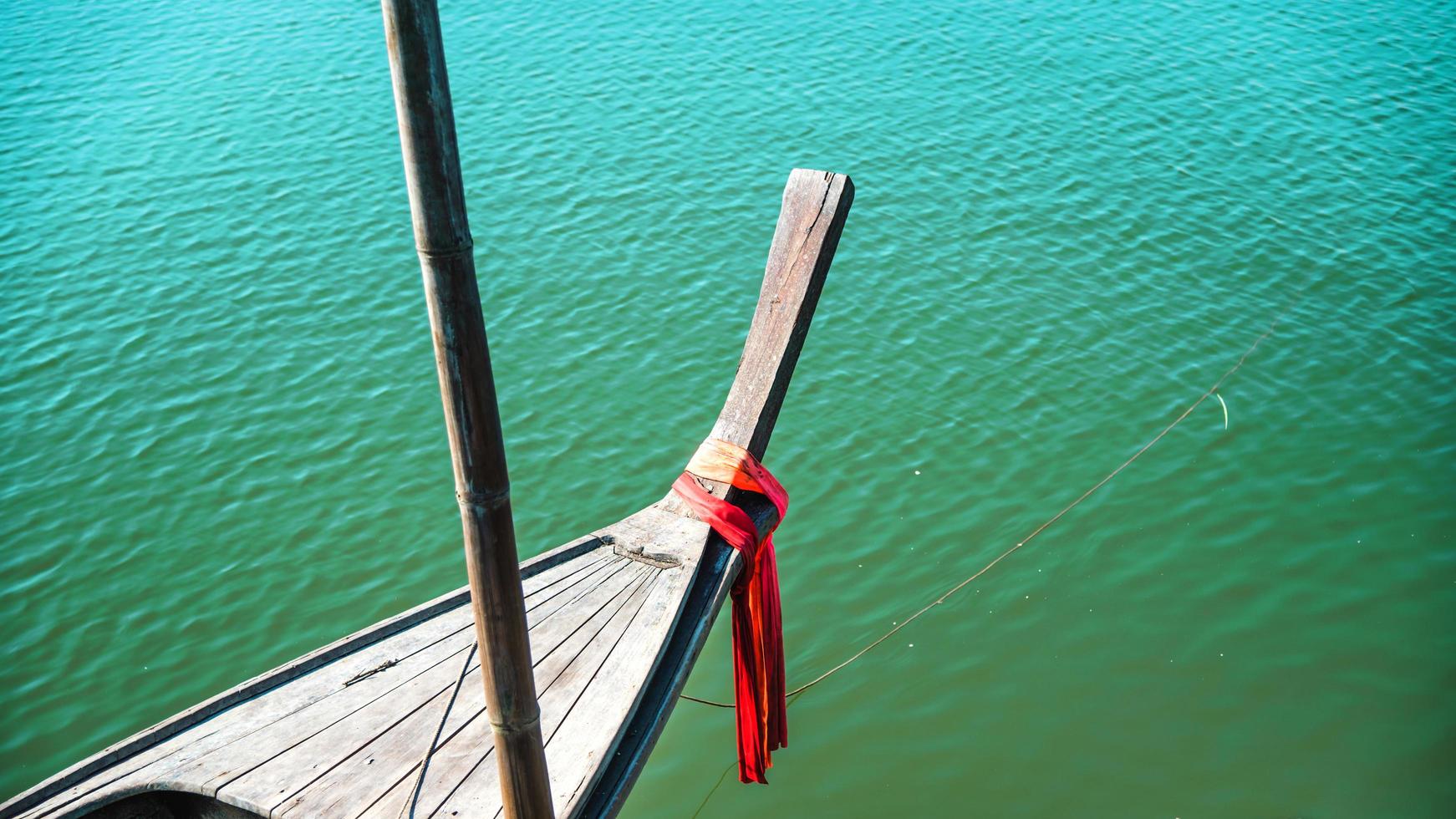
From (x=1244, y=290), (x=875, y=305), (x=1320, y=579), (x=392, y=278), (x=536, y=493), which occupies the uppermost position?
(x=392, y=278)

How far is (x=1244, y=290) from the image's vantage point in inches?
363

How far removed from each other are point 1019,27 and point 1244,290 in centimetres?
687

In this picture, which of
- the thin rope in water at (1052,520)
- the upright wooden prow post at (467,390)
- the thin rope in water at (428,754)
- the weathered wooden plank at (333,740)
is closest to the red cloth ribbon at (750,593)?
the weathered wooden plank at (333,740)

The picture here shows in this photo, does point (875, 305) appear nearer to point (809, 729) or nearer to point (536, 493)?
point (536, 493)

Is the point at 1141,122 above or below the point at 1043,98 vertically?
below

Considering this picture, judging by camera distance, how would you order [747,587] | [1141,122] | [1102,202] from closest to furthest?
Answer: [747,587], [1102,202], [1141,122]

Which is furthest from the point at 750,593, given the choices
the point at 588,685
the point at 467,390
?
the point at 467,390

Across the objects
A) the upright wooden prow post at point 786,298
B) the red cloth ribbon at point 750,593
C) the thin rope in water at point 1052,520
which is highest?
the upright wooden prow post at point 786,298

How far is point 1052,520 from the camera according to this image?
275 inches

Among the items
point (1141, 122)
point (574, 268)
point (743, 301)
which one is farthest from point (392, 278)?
point (1141, 122)

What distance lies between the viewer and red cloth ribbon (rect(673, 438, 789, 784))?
4.51 meters

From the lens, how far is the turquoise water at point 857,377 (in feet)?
19.1

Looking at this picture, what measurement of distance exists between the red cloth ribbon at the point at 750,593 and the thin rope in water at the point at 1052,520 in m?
0.95

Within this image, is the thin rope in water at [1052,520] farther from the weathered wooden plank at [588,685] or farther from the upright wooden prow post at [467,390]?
the upright wooden prow post at [467,390]
